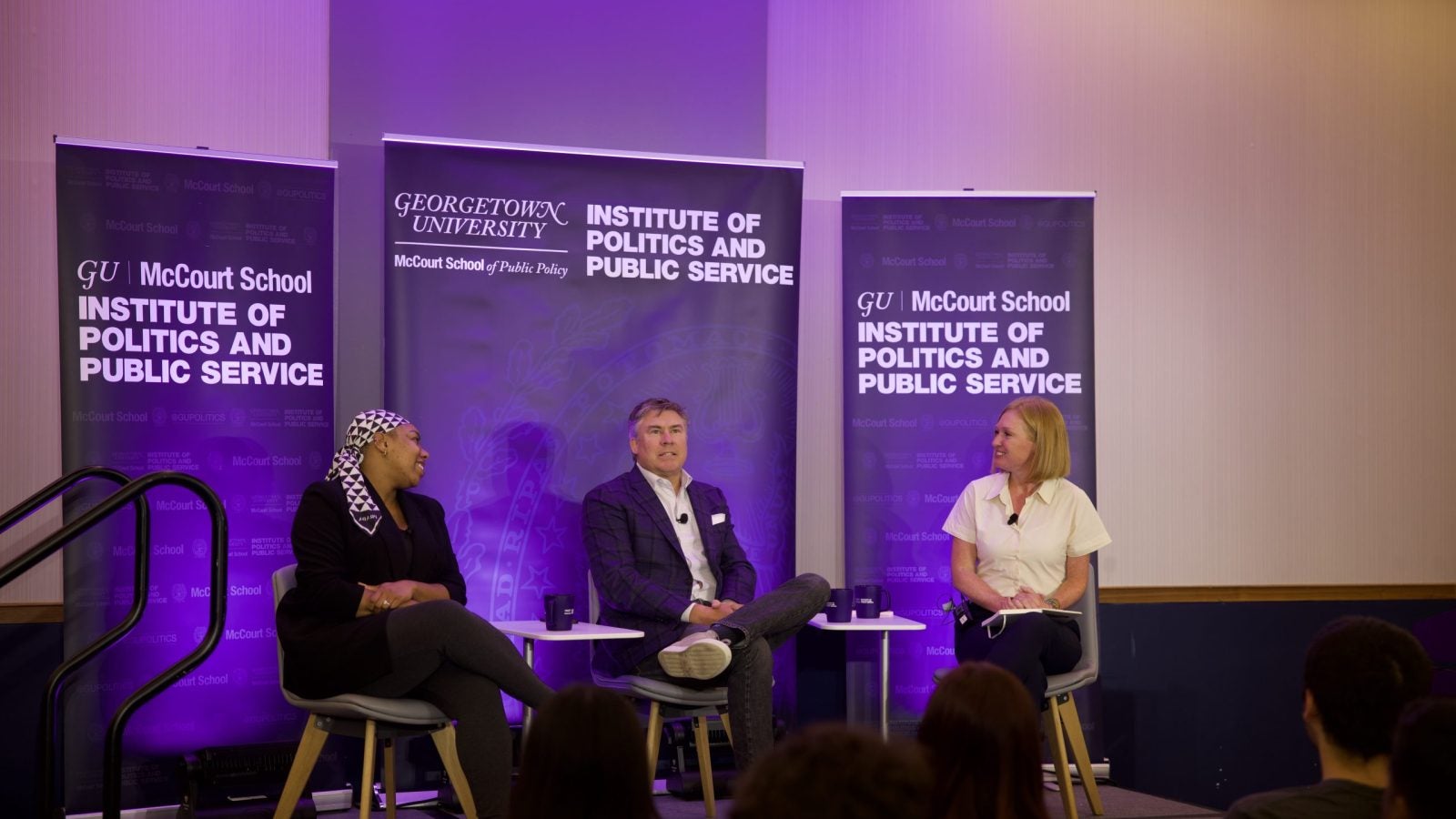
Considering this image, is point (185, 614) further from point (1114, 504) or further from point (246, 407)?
point (1114, 504)

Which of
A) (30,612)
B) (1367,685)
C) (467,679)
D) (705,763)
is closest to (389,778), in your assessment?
(467,679)

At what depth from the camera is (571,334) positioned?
4754 mm

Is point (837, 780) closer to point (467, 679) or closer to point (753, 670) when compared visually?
point (467, 679)

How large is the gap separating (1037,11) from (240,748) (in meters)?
4.20

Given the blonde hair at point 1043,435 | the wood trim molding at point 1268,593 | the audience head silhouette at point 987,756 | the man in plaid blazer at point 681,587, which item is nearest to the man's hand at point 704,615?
the man in plaid blazer at point 681,587

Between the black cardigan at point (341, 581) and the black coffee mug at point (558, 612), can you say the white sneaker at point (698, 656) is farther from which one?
the black cardigan at point (341, 581)

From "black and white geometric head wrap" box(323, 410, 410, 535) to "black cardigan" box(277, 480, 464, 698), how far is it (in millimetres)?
25

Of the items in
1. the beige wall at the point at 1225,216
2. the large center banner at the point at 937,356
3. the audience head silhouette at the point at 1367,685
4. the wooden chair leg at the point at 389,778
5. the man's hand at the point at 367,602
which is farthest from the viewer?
the beige wall at the point at 1225,216

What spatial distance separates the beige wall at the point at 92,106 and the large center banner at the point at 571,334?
1.76ft

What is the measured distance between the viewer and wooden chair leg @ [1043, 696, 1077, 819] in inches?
165

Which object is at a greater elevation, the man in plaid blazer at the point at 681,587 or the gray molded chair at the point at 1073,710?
the man in plaid blazer at the point at 681,587

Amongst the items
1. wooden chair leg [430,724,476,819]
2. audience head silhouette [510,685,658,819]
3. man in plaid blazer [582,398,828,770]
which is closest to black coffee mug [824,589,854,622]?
man in plaid blazer [582,398,828,770]

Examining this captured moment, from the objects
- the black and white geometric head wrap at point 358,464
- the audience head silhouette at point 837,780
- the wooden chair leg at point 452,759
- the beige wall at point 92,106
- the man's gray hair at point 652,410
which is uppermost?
the beige wall at point 92,106

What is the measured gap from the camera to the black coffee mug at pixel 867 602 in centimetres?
456
